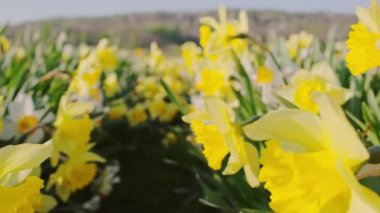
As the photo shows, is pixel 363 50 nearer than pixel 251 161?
Yes

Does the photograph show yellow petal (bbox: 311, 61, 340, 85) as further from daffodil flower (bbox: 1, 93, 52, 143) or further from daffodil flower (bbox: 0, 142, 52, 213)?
daffodil flower (bbox: 0, 142, 52, 213)

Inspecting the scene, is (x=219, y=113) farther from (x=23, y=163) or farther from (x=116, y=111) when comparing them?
(x=116, y=111)

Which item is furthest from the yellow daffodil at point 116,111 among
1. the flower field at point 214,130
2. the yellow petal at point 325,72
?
the yellow petal at point 325,72

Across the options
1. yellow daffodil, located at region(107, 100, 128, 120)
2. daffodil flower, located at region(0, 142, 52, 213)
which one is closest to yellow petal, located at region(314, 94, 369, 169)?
daffodil flower, located at region(0, 142, 52, 213)

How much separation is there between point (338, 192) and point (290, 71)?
1.79m

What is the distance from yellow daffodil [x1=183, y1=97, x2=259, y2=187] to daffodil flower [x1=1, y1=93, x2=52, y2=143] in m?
0.76

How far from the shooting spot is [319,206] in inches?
29.4

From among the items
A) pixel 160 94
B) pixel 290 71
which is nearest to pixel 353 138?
pixel 290 71

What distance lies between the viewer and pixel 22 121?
6.65ft

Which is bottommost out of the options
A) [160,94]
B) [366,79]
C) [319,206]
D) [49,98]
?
[160,94]

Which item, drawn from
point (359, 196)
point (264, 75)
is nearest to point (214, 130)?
point (359, 196)

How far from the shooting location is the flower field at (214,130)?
755mm

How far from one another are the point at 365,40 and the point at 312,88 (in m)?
0.44

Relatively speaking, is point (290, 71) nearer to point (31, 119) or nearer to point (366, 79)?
point (366, 79)
